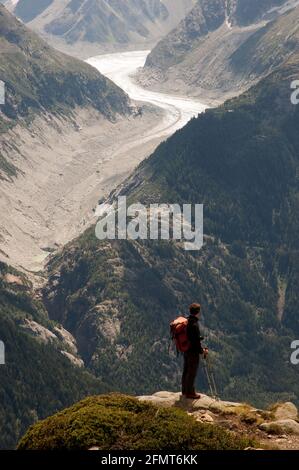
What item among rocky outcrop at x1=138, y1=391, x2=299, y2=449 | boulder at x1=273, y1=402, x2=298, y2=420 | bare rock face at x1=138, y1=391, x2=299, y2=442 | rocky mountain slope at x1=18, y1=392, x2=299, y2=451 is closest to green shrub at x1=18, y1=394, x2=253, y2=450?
rocky mountain slope at x1=18, y1=392, x2=299, y2=451

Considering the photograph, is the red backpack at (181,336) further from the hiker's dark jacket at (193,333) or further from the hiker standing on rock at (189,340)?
the hiker's dark jacket at (193,333)

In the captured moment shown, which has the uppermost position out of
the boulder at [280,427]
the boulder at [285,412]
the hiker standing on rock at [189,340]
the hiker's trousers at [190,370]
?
the hiker standing on rock at [189,340]

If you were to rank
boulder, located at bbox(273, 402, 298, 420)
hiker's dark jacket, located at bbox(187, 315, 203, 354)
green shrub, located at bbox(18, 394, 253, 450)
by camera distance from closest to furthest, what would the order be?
green shrub, located at bbox(18, 394, 253, 450)
hiker's dark jacket, located at bbox(187, 315, 203, 354)
boulder, located at bbox(273, 402, 298, 420)

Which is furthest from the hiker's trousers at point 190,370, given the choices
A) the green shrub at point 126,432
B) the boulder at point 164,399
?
the green shrub at point 126,432

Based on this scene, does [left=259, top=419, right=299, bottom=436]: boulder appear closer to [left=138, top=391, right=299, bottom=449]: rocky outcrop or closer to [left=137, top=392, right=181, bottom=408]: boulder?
[left=138, top=391, right=299, bottom=449]: rocky outcrop

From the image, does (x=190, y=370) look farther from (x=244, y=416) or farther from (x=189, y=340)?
(x=244, y=416)
